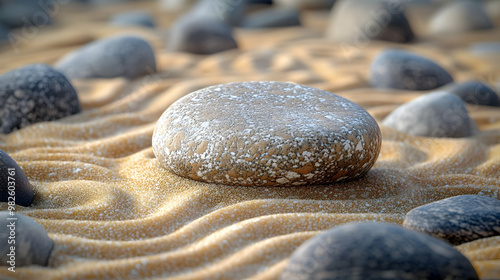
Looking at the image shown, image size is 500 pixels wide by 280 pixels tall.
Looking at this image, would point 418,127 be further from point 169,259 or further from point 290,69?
point 169,259

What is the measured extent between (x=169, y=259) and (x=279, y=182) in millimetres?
605

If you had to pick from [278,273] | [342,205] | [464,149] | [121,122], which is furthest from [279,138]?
[121,122]

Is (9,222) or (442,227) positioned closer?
(9,222)

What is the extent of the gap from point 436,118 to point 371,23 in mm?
2563

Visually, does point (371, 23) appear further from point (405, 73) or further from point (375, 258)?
point (375, 258)

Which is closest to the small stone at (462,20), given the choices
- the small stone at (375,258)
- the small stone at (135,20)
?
the small stone at (135,20)

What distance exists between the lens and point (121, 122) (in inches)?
114

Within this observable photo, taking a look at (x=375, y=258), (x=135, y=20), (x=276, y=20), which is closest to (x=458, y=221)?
(x=375, y=258)

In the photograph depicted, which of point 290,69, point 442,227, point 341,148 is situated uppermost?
point 341,148

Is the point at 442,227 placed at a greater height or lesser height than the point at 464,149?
greater

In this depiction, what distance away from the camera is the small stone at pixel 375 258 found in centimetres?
117

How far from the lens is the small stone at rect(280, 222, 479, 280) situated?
117 cm

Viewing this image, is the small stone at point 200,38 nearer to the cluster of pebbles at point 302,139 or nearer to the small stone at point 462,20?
the cluster of pebbles at point 302,139

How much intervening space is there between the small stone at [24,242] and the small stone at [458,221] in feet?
3.85
